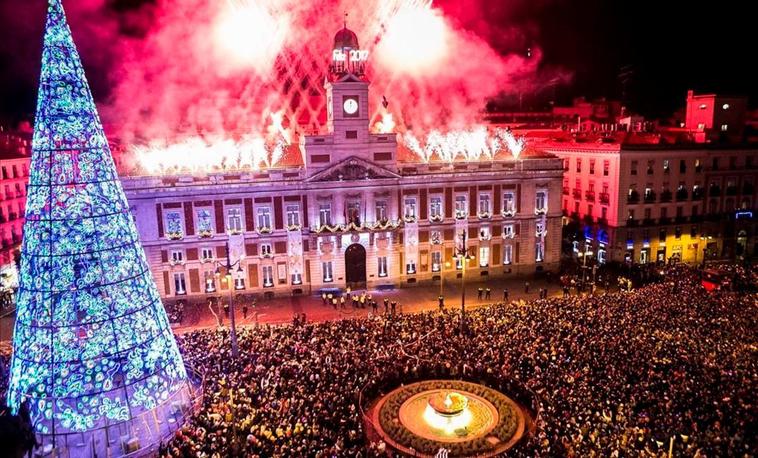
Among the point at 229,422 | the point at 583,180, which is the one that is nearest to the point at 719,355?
the point at 229,422

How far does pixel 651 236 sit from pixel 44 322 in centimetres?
5332

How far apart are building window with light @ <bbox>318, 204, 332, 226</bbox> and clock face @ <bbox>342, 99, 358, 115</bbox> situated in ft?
27.3

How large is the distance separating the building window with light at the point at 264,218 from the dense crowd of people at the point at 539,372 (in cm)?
1536

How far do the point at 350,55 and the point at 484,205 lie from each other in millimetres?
18152

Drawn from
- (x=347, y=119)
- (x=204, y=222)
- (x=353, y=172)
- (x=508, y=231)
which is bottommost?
(x=508, y=231)

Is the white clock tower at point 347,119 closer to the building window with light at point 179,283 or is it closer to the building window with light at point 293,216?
the building window with light at point 293,216

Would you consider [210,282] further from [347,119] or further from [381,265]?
[347,119]

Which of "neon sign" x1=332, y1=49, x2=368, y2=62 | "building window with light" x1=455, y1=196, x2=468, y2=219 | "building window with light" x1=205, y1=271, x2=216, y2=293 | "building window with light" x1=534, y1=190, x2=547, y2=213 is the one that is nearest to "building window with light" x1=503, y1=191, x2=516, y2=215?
"building window with light" x1=534, y1=190, x2=547, y2=213

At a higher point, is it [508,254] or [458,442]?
[508,254]

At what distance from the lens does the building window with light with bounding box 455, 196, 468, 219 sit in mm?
51878

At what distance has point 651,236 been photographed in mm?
56562

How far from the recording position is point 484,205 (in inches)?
2072

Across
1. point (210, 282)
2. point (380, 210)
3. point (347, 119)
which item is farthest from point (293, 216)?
point (347, 119)

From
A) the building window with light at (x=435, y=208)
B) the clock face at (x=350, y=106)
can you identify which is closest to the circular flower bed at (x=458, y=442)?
the building window with light at (x=435, y=208)
